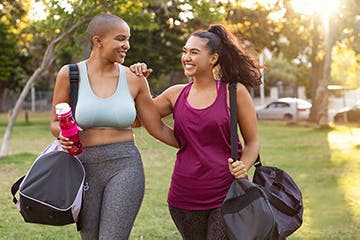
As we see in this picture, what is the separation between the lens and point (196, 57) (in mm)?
3945

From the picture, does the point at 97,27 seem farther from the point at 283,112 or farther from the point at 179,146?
the point at 283,112

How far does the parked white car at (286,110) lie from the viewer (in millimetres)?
37344

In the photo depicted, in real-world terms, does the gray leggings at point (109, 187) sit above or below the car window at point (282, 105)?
above

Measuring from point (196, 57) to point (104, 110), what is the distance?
2.02ft

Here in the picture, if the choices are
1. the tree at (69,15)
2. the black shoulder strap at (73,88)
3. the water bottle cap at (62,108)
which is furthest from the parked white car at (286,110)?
the water bottle cap at (62,108)

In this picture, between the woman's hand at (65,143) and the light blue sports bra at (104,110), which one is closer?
the woman's hand at (65,143)

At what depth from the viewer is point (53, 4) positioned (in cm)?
1466

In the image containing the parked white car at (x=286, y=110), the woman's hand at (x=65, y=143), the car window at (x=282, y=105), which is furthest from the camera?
the car window at (x=282, y=105)

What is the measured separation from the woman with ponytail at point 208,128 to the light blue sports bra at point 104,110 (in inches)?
9.8

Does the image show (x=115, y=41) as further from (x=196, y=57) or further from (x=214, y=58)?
(x=214, y=58)

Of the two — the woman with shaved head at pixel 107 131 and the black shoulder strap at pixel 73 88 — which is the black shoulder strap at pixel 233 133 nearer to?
the woman with shaved head at pixel 107 131

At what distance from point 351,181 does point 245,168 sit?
8598 millimetres

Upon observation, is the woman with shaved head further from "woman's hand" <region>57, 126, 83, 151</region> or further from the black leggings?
the black leggings

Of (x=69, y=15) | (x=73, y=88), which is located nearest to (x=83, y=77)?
(x=73, y=88)
